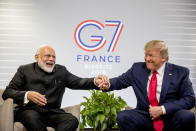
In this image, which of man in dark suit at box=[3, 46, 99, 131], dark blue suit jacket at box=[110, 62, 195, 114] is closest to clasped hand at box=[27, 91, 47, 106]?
man in dark suit at box=[3, 46, 99, 131]

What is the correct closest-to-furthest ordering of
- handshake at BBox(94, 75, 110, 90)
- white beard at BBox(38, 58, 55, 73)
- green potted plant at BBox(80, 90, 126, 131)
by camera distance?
handshake at BBox(94, 75, 110, 90), white beard at BBox(38, 58, 55, 73), green potted plant at BBox(80, 90, 126, 131)

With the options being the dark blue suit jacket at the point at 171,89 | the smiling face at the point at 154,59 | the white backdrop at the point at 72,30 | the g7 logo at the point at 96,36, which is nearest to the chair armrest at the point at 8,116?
the dark blue suit jacket at the point at 171,89

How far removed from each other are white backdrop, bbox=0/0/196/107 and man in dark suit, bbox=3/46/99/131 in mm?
1876

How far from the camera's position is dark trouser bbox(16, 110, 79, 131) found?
3020mm

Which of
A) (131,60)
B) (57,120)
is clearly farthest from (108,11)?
(57,120)

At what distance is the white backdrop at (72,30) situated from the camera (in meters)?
5.47

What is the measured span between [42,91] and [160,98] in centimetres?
144

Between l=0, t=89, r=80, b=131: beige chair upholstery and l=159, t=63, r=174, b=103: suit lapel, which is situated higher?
l=159, t=63, r=174, b=103: suit lapel

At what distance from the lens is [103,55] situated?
5.50 m

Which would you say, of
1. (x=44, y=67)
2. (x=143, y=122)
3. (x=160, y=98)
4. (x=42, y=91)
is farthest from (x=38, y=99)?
(x=160, y=98)

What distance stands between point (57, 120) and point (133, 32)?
113 inches

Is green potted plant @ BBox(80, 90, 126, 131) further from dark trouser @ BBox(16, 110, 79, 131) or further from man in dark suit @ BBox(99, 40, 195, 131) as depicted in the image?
man in dark suit @ BBox(99, 40, 195, 131)

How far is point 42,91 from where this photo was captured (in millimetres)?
3416

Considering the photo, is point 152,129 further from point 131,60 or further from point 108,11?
point 108,11
